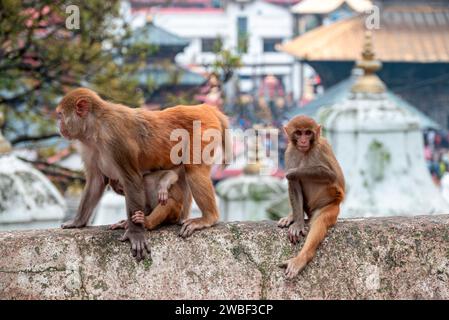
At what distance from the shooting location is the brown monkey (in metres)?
4.98

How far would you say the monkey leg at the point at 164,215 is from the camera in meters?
4.86

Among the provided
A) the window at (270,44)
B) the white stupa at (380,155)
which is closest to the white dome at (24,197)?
the white stupa at (380,155)

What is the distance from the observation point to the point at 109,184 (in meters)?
5.18

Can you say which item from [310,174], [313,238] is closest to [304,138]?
[310,174]

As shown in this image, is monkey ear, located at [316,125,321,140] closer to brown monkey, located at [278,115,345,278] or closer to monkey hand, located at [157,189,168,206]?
brown monkey, located at [278,115,345,278]

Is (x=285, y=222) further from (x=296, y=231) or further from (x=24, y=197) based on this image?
(x=24, y=197)

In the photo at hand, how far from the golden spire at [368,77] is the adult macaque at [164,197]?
6.20 meters

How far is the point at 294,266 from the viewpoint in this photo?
14.9 ft

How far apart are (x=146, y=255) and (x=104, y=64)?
22.5 feet

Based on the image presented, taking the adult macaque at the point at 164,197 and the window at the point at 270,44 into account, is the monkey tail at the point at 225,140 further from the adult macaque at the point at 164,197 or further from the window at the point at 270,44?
the window at the point at 270,44

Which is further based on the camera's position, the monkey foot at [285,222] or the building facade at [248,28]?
the building facade at [248,28]

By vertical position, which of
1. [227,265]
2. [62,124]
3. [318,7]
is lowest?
[227,265]

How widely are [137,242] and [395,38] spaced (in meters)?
26.0

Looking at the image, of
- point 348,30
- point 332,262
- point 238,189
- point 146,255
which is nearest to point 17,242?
point 146,255
